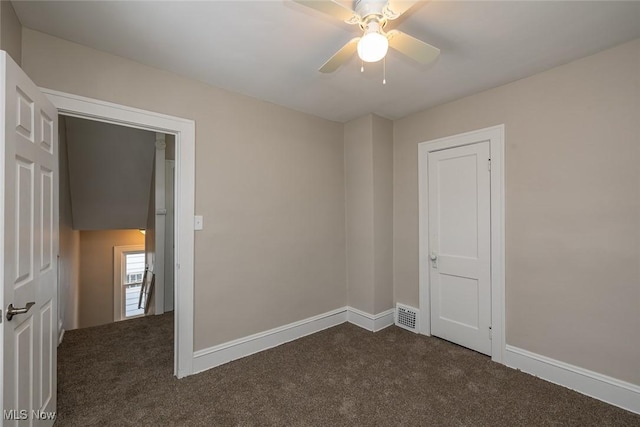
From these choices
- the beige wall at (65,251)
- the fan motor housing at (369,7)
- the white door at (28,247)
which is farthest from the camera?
the beige wall at (65,251)

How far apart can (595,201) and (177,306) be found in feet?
10.7

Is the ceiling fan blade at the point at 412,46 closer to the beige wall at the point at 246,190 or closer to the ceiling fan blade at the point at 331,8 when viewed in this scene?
the ceiling fan blade at the point at 331,8

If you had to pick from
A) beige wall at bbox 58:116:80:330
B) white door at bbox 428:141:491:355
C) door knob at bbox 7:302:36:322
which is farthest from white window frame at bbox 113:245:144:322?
white door at bbox 428:141:491:355

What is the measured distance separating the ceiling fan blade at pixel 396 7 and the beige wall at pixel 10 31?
188 centimetres

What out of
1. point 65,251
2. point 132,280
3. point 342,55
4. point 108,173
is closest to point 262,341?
point 342,55

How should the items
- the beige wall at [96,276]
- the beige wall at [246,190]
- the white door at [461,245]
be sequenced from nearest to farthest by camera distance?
1. the beige wall at [246,190]
2. the white door at [461,245]
3. the beige wall at [96,276]

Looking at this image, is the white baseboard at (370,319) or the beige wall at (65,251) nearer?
the white baseboard at (370,319)

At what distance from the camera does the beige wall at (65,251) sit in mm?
3270

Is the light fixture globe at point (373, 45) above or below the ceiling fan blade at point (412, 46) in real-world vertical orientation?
below

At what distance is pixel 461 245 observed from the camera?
9.13ft

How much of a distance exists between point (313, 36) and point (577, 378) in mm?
3061

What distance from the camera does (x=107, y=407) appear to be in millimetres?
1892

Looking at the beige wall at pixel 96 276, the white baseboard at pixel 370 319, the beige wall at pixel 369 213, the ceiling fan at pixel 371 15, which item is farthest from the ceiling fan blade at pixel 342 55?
the beige wall at pixel 96 276

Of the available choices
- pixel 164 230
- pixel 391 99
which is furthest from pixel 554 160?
pixel 164 230
